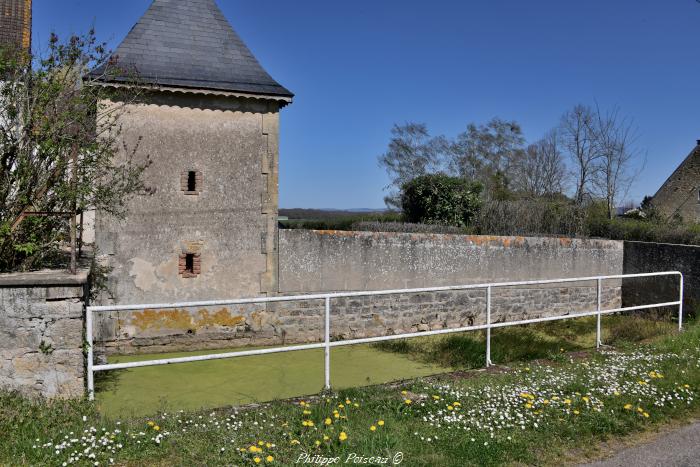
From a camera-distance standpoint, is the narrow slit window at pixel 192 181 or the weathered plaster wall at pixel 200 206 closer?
the weathered plaster wall at pixel 200 206

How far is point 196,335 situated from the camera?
9781 mm

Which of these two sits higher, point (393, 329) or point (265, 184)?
point (265, 184)

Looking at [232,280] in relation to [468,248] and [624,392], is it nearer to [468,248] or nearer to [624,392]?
[468,248]

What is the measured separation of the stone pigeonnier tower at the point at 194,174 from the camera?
371 inches

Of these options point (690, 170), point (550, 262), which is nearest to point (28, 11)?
point (550, 262)

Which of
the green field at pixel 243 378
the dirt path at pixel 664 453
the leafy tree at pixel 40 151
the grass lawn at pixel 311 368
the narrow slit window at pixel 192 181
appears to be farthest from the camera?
the narrow slit window at pixel 192 181

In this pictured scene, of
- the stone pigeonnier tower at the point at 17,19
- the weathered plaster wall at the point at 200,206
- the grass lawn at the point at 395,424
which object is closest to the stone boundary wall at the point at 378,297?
the weathered plaster wall at the point at 200,206

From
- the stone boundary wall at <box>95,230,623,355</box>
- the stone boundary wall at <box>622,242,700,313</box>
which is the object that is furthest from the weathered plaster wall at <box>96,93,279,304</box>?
the stone boundary wall at <box>622,242,700,313</box>

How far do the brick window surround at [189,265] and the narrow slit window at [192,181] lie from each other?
3.65ft

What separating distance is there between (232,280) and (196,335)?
1.10 metres

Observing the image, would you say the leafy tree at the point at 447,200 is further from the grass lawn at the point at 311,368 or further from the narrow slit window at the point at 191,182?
the narrow slit window at the point at 191,182

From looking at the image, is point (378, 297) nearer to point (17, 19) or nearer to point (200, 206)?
point (200, 206)

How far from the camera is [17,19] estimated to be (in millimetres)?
12430

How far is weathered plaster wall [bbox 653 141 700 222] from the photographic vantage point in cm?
2797
